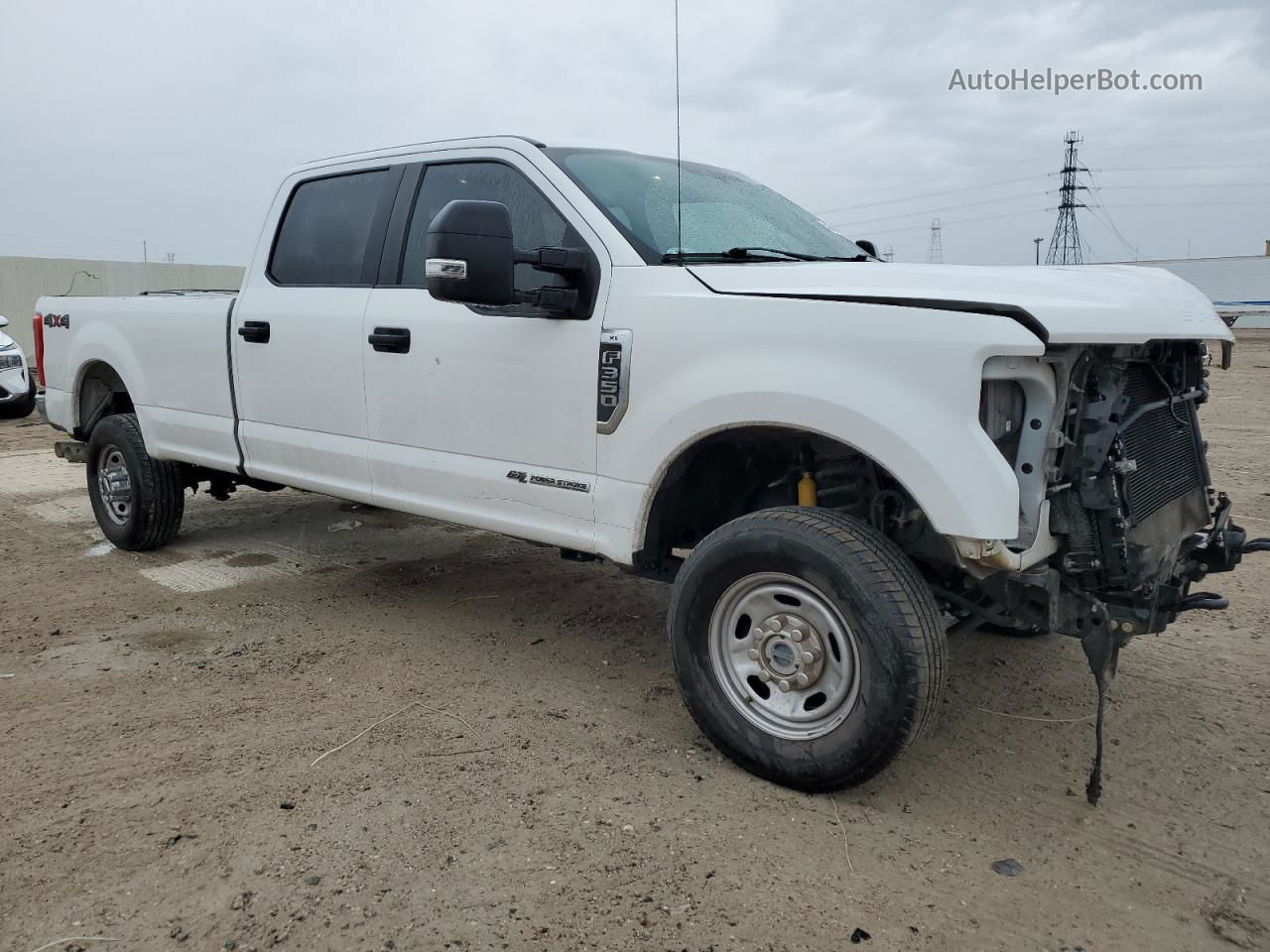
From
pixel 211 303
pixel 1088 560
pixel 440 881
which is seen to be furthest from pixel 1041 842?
pixel 211 303

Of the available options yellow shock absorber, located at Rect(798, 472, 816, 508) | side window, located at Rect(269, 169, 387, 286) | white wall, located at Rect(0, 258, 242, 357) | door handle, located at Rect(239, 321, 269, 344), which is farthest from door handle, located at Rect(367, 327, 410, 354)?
white wall, located at Rect(0, 258, 242, 357)

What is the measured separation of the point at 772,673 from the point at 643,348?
112cm

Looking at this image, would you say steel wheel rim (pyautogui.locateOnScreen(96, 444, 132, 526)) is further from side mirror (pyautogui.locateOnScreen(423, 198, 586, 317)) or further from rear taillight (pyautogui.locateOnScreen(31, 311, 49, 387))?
side mirror (pyautogui.locateOnScreen(423, 198, 586, 317))

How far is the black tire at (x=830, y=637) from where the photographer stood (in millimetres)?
2783

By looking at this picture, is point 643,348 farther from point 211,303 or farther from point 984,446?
point 211,303

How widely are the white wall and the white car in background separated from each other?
845cm

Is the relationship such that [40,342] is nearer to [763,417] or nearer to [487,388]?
[487,388]

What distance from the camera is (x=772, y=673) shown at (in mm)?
3074

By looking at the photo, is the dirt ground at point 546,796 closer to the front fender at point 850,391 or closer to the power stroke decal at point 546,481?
the power stroke decal at point 546,481

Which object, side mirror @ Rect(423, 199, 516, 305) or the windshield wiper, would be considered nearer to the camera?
side mirror @ Rect(423, 199, 516, 305)

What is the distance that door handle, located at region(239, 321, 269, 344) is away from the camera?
4.71 meters

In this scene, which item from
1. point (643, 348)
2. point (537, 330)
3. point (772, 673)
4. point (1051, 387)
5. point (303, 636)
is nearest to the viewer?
point (1051, 387)

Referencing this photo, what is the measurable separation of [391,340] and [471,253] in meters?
A: 0.97

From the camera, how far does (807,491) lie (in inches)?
130
